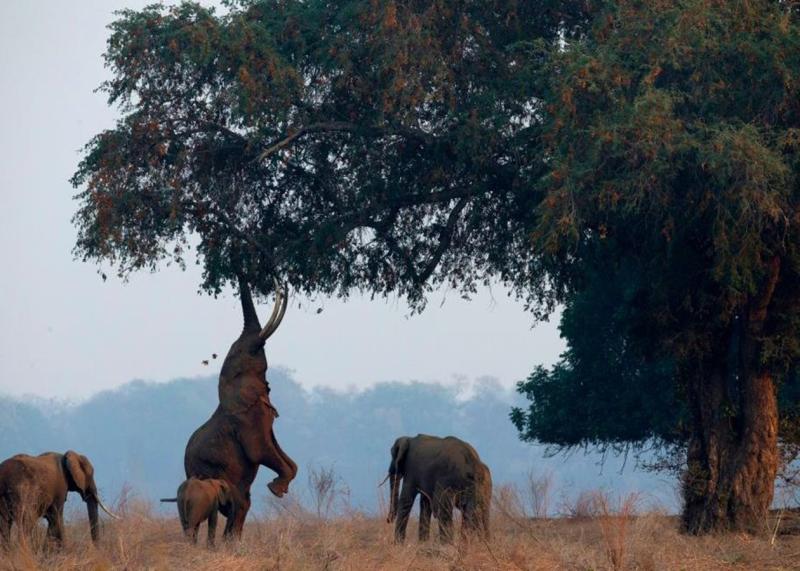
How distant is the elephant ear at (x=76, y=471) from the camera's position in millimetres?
16922

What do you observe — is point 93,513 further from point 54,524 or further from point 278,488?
point 278,488

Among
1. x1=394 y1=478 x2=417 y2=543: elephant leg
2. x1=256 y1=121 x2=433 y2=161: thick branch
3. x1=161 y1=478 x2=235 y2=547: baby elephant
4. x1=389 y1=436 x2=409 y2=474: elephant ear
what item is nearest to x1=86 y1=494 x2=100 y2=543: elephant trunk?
x1=161 y1=478 x2=235 y2=547: baby elephant

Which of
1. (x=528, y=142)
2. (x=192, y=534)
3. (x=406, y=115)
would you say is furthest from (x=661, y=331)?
(x=192, y=534)

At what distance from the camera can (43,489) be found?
16.3 metres

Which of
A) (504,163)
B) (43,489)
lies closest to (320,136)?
(504,163)

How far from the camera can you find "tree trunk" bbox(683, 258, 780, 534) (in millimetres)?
18516

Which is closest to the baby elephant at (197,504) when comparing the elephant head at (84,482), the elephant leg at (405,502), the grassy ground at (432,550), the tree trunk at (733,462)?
the grassy ground at (432,550)

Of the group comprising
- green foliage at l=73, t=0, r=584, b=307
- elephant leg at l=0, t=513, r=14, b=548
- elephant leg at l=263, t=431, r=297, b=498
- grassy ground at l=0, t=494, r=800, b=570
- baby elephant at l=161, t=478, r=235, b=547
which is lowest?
grassy ground at l=0, t=494, r=800, b=570

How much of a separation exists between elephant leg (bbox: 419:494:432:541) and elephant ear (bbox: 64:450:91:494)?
4.47 metres

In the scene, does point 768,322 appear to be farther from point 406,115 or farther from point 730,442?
point 406,115

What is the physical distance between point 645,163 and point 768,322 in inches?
149

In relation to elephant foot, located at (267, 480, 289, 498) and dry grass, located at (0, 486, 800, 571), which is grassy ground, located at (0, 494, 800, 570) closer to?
dry grass, located at (0, 486, 800, 571)

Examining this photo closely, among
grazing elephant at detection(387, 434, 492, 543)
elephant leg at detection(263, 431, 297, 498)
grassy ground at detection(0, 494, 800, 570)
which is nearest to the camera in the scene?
grassy ground at detection(0, 494, 800, 570)

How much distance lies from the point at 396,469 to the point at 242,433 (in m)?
2.27
